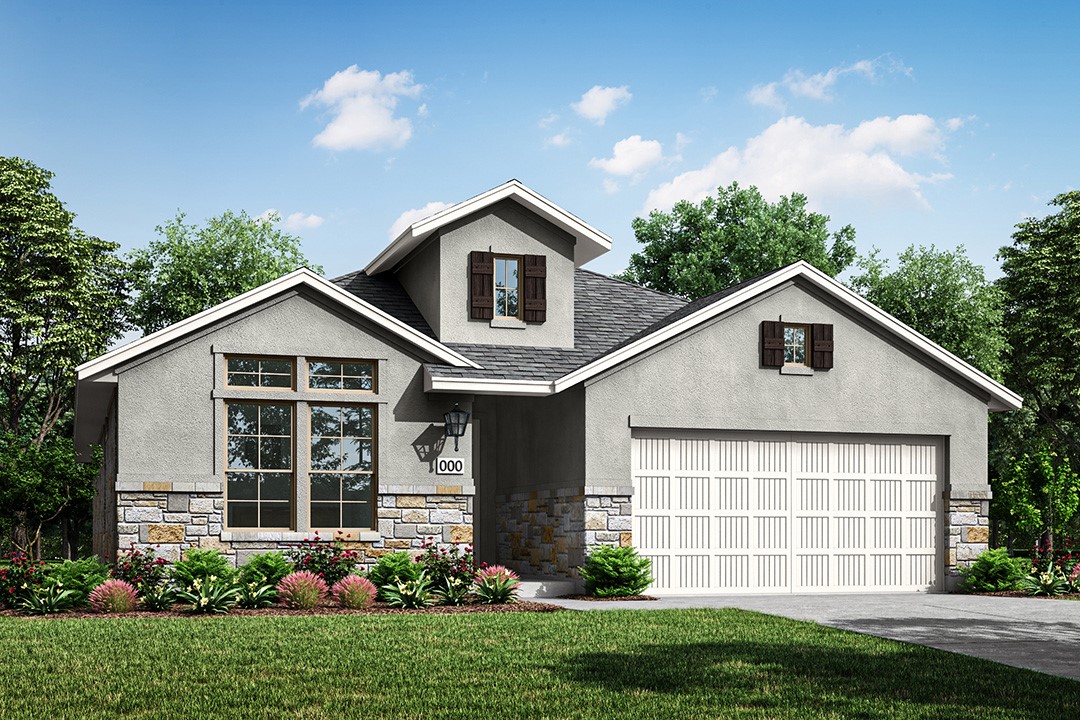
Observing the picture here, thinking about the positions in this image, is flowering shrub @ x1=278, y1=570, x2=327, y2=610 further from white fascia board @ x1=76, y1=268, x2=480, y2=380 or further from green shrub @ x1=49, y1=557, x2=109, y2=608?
white fascia board @ x1=76, y1=268, x2=480, y2=380

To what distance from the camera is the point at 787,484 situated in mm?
19234

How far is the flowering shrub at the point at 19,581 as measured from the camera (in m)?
15.2

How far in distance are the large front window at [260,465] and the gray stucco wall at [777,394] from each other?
173 inches

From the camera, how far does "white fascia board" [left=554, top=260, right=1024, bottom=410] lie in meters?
18.2

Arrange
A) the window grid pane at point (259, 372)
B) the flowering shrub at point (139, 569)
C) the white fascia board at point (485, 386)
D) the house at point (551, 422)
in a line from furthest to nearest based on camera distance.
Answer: the white fascia board at point (485, 386) < the window grid pane at point (259, 372) < the house at point (551, 422) < the flowering shrub at point (139, 569)

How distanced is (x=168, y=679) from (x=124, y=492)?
7.29 m

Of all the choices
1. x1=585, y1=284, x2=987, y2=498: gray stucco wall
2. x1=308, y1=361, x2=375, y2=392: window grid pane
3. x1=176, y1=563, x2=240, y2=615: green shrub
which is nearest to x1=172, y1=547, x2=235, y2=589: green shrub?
x1=176, y1=563, x2=240, y2=615: green shrub

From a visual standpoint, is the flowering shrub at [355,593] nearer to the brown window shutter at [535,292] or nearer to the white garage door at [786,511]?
the white garage door at [786,511]

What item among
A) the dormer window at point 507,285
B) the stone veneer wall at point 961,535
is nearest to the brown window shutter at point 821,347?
the stone veneer wall at point 961,535

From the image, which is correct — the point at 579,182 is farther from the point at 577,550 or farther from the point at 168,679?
the point at 168,679

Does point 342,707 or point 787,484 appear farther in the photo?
point 787,484

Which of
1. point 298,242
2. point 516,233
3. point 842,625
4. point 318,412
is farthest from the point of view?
point 298,242

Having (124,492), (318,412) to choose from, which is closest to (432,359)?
(318,412)

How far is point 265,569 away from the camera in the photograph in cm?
1608
